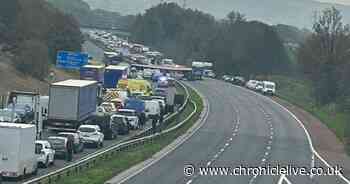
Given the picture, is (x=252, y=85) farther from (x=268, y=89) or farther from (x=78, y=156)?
(x=78, y=156)

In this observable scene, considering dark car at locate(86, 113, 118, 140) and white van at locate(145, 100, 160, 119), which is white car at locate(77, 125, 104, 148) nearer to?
dark car at locate(86, 113, 118, 140)

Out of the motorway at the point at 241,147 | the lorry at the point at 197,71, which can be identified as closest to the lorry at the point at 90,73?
the motorway at the point at 241,147

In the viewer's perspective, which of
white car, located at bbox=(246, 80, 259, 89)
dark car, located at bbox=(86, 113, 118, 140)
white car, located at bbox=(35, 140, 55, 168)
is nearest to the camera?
white car, located at bbox=(35, 140, 55, 168)

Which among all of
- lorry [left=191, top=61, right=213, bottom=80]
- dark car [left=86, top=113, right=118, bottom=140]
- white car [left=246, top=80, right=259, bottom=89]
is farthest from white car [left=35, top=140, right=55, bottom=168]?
lorry [left=191, top=61, right=213, bottom=80]

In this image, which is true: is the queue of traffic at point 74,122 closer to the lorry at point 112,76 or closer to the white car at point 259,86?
the lorry at point 112,76

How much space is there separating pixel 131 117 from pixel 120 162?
22.8 metres

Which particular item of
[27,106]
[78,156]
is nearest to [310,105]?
[27,106]

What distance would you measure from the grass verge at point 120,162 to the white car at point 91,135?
204 centimetres

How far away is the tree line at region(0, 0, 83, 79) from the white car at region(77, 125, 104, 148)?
41541 millimetres

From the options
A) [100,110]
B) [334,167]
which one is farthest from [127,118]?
[334,167]

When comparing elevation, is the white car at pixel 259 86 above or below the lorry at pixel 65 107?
below

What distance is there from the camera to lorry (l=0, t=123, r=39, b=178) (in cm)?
3544

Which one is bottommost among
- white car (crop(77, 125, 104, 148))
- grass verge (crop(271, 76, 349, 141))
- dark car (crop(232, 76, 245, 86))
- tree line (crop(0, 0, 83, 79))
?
grass verge (crop(271, 76, 349, 141))

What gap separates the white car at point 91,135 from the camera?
53594 mm
